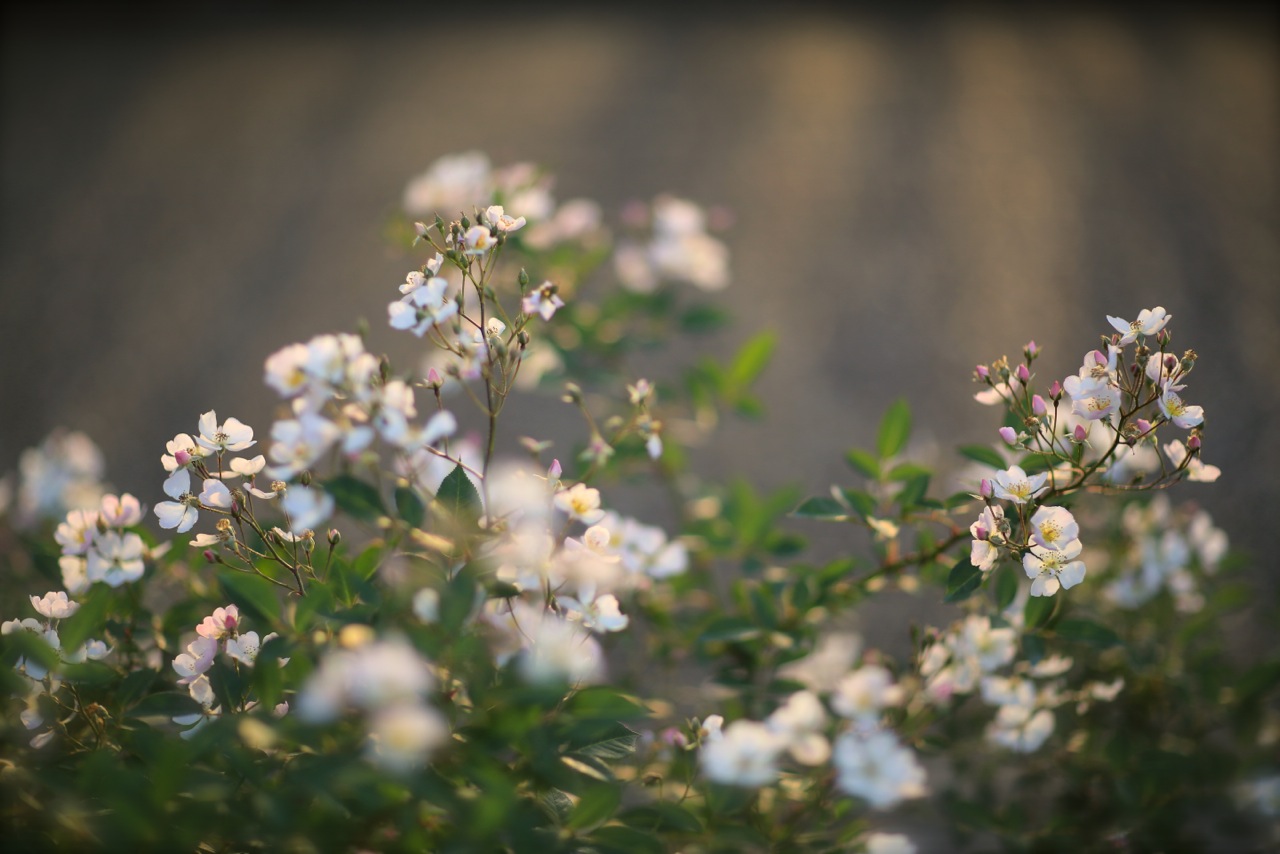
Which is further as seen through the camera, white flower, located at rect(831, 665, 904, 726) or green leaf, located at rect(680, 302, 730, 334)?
green leaf, located at rect(680, 302, 730, 334)

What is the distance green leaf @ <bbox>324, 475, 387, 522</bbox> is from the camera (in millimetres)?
569

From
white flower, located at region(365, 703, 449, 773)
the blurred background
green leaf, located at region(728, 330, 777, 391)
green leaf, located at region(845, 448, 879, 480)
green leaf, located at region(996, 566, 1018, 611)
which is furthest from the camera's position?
the blurred background

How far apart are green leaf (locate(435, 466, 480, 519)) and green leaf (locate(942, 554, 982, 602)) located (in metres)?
0.33

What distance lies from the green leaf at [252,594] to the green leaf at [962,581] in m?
0.45

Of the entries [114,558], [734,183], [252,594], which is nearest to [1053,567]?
[252,594]

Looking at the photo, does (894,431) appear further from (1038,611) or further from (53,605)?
(53,605)

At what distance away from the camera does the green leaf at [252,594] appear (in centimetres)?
54

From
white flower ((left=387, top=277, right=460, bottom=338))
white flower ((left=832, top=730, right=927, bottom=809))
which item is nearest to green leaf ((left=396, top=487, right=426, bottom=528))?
white flower ((left=387, top=277, right=460, bottom=338))

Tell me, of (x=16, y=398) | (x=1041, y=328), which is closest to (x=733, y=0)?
(x=1041, y=328)

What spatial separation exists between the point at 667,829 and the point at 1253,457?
1.25 meters

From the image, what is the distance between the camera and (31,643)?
0.55 metres

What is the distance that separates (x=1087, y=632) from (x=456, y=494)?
0.50 metres

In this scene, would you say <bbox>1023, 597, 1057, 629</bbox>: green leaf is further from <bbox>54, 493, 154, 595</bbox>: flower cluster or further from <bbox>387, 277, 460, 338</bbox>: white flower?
<bbox>54, 493, 154, 595</bbox>: flower cluster

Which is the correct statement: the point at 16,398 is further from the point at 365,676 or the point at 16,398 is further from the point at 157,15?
the point at 365,676
